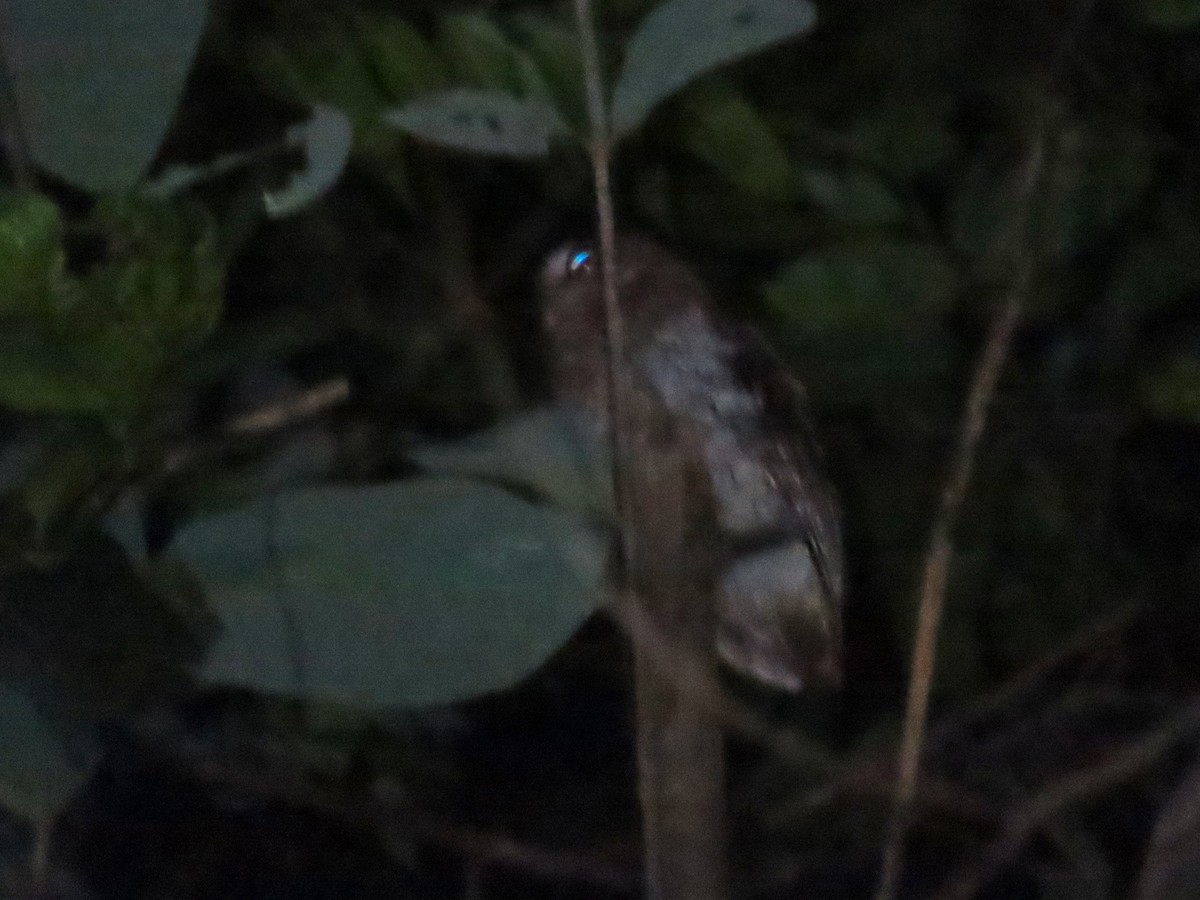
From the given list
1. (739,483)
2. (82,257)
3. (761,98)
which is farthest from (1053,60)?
(82,257)

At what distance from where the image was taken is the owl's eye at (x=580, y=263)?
1.98 feet

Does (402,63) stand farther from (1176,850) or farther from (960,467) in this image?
(1176,850)

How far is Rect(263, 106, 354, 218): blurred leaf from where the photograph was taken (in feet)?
1.54

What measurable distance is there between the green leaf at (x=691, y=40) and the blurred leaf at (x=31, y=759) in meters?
0.30

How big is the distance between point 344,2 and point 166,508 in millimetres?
233

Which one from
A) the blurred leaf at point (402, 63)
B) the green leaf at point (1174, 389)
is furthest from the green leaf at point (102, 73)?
the green leaf at point (1174, 389)

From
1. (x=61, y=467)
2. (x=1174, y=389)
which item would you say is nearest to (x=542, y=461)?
(x=61, y=467)

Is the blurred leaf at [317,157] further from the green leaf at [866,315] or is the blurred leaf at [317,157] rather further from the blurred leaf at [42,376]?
the green leaf at [866,315]

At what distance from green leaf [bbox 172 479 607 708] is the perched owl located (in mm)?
62

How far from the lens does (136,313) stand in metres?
0.48

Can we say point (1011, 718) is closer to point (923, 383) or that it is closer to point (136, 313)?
point (923, 383)

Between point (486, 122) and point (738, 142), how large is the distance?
0.19 metres

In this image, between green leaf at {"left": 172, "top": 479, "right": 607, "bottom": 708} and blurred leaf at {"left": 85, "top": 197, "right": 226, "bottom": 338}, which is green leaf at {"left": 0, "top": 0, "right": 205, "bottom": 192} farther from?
green leaf at {"left": 172, "top": 479, "right": 607, "bottom": 708}

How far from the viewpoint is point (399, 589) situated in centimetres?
52
